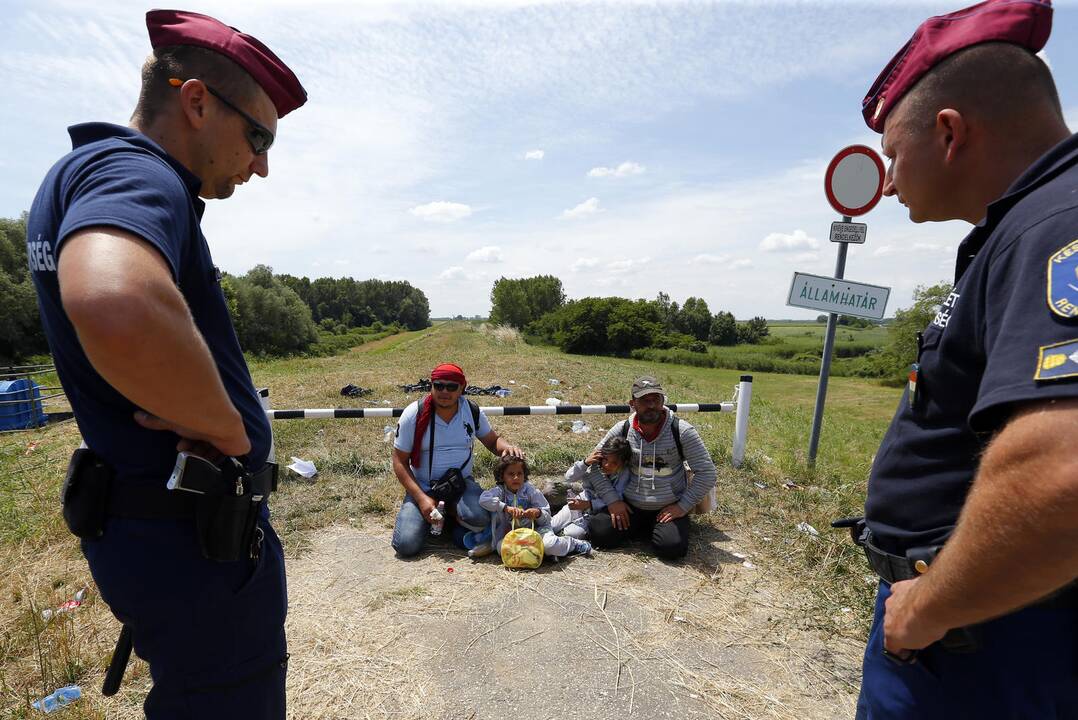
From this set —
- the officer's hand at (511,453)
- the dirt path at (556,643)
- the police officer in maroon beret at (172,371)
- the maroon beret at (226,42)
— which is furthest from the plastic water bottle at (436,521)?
the maroon beret at (226,42)

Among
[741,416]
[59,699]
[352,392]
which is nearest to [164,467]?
[59,699]

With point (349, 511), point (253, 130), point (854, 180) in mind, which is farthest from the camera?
point (349, 511)

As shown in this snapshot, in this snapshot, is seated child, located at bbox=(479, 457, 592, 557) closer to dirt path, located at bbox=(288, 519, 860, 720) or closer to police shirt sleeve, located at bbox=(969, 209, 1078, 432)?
dirt path, located at bbox=(288, 519, 860, 720)

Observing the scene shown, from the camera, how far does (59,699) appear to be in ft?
8.70

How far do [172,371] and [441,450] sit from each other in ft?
12.8

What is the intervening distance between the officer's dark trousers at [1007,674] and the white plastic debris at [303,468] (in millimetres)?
5866

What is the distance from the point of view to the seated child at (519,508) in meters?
4.32

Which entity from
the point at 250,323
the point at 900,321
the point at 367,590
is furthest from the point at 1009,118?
the point at 250,323

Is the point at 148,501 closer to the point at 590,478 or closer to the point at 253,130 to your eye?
the point at 253,130

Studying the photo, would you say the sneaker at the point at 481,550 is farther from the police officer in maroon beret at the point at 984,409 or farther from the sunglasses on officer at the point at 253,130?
the sunglasses on officer at the point at 253,130

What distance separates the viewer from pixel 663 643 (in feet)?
10.6

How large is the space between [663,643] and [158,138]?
338cm

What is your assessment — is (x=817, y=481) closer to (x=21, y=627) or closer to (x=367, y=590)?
(x=367, y=590)

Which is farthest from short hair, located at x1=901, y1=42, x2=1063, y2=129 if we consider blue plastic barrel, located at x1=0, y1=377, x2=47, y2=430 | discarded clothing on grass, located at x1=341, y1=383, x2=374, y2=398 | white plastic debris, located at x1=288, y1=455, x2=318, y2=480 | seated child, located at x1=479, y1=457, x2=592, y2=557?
blue plastic barrel, located at x1=0, y1=377, x2=47, y2=430
